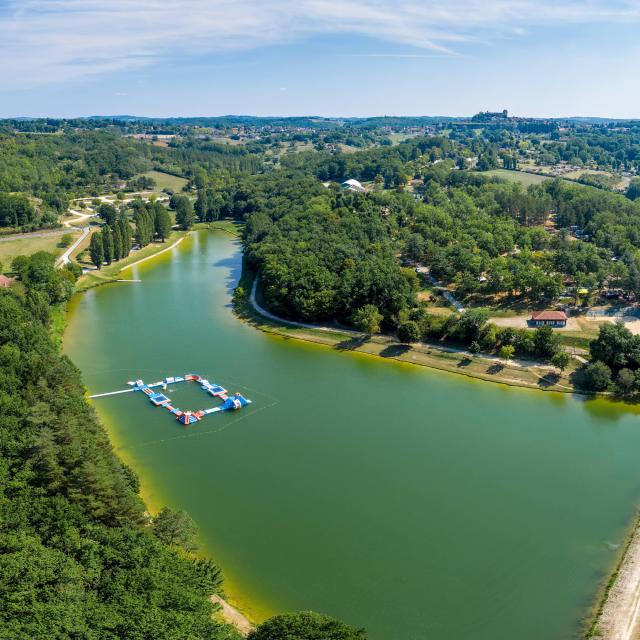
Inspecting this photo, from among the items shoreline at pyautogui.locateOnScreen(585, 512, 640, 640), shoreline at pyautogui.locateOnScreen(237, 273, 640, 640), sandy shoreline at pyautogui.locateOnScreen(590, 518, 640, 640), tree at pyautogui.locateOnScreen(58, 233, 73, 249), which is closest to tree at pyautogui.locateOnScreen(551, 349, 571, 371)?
shoreline at pyautogui.locateOnScreen(237, 273, 640, 640)

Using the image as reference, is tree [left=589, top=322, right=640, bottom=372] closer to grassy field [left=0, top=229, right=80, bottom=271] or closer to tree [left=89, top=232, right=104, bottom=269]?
tree [left=89, top=232, right=104, bottom=269]

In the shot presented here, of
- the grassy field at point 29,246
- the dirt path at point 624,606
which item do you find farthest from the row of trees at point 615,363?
the grassy field at point 29,246

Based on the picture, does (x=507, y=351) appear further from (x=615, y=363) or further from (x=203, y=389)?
(x=203, y=389)

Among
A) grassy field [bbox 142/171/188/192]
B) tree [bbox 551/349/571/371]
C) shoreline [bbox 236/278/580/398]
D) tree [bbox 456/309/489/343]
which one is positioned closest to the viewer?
Result: tree [bbox 551/349/571/371]

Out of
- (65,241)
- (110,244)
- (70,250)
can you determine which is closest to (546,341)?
(110,244)

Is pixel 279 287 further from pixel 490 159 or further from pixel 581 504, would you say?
pixel 490 159

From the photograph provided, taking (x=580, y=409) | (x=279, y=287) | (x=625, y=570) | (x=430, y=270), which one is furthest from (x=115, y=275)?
(x=625, y=570)
